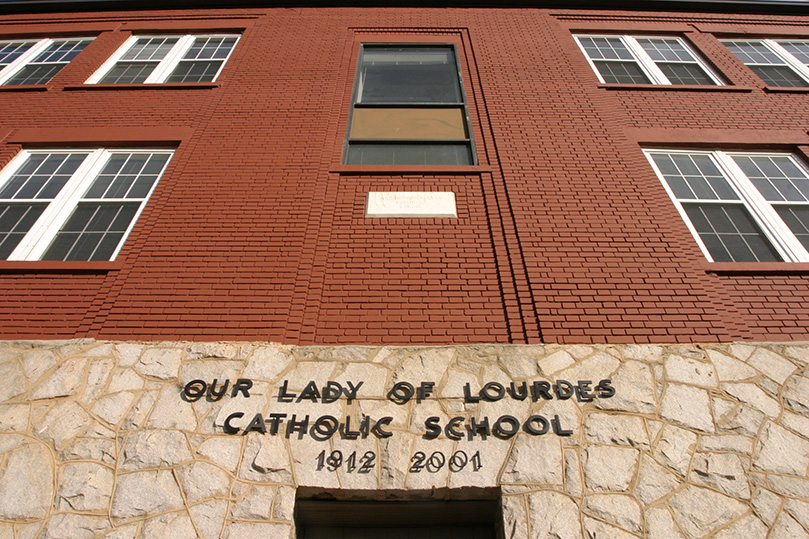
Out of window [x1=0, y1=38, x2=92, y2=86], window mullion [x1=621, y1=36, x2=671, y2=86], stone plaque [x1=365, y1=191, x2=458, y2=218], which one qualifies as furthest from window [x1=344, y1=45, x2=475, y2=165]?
window [x1=0, y1=38, x2=92, y2=86]

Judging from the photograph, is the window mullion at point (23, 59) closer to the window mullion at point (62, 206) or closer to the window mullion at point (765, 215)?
the window mullion at point (62, 206)

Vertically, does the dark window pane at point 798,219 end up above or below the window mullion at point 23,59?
below

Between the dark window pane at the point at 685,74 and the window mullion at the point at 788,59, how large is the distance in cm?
207

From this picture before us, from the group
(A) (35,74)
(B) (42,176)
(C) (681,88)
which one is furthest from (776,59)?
(A) (35,74)

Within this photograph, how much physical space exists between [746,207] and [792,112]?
292cm

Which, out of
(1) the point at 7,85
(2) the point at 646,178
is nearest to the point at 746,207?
(2) the point at 646,178

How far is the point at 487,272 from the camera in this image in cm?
560

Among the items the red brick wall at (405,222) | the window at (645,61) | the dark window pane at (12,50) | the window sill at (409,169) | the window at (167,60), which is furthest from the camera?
the dark window pane at (12,50)

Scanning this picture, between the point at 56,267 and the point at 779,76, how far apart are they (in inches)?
506

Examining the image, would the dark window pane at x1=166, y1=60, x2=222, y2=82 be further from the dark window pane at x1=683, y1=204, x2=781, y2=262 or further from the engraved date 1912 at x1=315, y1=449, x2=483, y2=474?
the dark window pane at x1=683, y1=204, x2=781, y2=262

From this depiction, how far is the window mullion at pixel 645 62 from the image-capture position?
9.05m

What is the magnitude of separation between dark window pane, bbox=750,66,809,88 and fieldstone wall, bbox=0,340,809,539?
23.5ft

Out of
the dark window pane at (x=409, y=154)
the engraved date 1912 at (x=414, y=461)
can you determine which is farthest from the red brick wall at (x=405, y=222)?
the engraved date 1912 at (x=414, y=461)

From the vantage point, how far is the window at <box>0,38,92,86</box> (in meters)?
9.62
